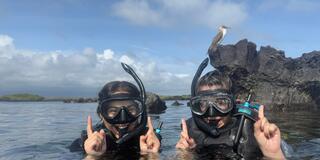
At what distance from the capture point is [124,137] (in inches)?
222

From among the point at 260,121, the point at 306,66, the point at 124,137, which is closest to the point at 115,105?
the point at 124,137

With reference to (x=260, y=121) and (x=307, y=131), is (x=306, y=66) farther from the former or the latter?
(x=260, y=121)

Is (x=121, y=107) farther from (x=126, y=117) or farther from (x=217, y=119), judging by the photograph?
(x=217, y=119)

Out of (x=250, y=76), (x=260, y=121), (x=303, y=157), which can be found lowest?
(x=303, y=157)

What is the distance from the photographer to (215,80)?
18.8 ft

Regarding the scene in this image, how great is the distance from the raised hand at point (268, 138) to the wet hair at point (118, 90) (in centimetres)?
188

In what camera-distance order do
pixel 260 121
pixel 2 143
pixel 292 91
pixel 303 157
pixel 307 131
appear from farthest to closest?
pixel 292 91 → pixel 307 131 → pixel 2 143 → pixel 303 157 → pixel 260 121

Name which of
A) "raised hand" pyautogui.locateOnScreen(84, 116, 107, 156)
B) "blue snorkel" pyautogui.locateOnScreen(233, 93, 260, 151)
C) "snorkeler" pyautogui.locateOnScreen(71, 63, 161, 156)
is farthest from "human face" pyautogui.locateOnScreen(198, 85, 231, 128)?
"raised hand" pyautogui.locateOnScreen(84, 116, 107, 156)

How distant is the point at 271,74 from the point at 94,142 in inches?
873

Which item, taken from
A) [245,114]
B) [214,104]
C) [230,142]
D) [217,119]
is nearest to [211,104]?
[214,104]

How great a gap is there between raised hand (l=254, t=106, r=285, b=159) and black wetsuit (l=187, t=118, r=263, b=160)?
38 centimetres

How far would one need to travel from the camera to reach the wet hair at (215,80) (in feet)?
18.8

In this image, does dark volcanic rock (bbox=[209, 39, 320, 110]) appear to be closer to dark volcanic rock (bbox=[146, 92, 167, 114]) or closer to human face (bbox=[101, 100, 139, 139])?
dark volcanic rock (bbox=[146, 92, 167, 114])

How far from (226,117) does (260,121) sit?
42.2 inches
